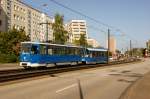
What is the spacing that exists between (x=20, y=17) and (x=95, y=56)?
47965 mm

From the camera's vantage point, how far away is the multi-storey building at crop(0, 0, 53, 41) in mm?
86562

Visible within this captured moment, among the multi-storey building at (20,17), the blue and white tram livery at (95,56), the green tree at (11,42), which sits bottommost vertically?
the blue and white tram livery at (95,56)

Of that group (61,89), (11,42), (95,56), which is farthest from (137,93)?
(11,42)

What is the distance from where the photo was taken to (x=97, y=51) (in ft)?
189

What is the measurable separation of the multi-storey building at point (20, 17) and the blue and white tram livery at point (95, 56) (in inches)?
606

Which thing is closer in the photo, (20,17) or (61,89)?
(61,89)

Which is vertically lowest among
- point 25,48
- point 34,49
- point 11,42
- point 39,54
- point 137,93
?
point 137,93

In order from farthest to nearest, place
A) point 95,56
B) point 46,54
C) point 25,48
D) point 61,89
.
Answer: point 95,56
point 46,54
point 25,48
point 61,89

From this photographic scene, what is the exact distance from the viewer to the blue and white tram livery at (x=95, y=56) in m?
52.9

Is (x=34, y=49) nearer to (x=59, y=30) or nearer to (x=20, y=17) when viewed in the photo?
(x=59, y=30)

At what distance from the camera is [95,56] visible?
5650cm

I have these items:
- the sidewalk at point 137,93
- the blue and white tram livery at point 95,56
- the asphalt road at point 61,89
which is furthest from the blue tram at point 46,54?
the sidewalk at point 137,93

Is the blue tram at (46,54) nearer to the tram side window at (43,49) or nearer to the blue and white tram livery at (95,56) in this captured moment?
the tram side window at (43,49)

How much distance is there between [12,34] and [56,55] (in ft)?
97.1
